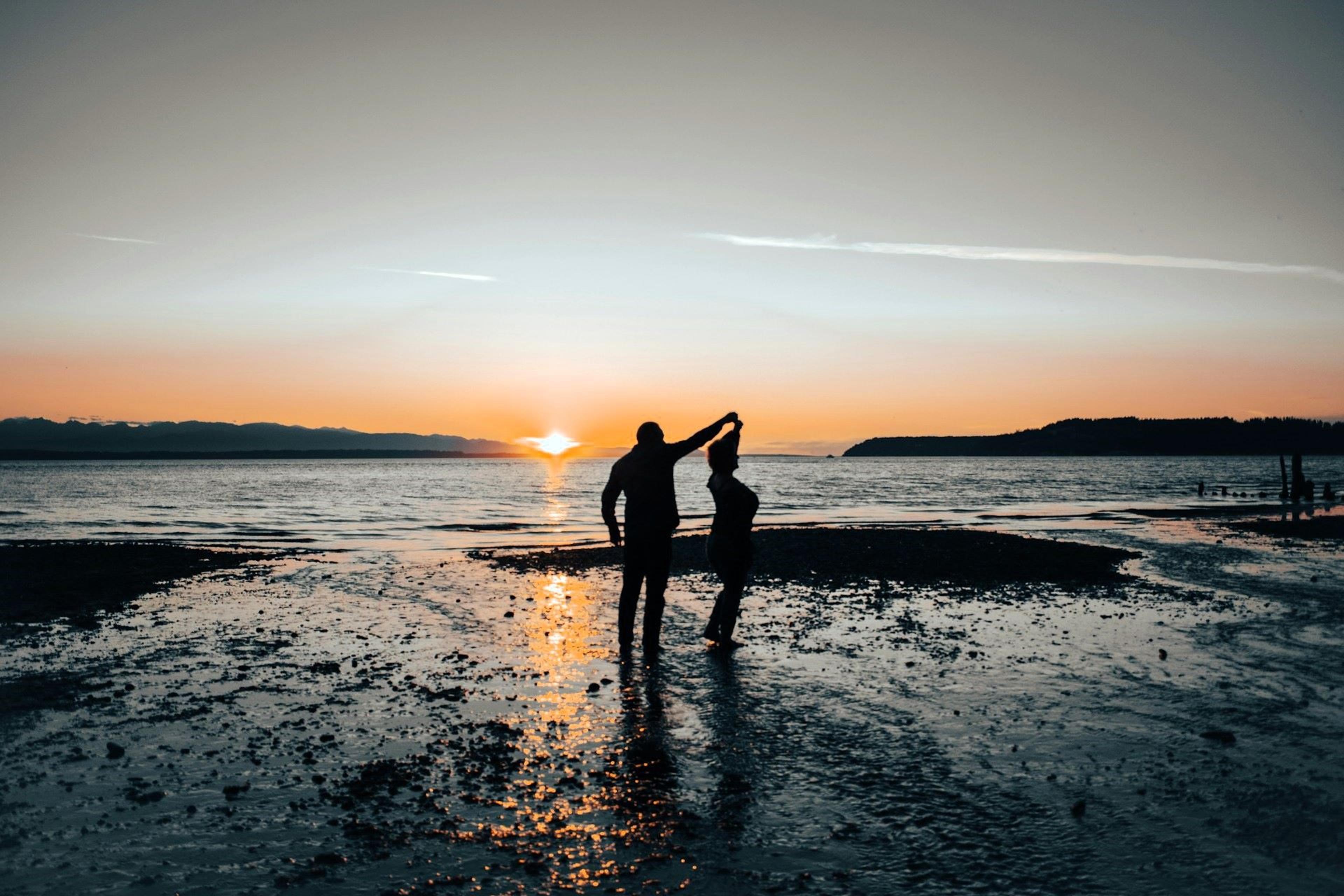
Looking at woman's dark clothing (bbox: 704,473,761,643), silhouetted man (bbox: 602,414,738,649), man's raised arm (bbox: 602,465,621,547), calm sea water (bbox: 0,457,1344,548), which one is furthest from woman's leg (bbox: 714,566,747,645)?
calm sea water (bbox: 0,457,1344,548)

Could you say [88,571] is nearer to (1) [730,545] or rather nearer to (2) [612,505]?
(2) [612,505]

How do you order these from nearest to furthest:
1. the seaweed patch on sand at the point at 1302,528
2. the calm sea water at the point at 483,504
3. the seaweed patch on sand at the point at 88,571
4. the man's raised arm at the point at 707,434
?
the man's raised arm at the point at 707,434 < the seaweed patch on sand at the point at 88,571 < the seaweed patch on sand at the point at 1302,528 < the calm sea water at the point at 483,504

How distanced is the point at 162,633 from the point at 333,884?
9354 millimetres

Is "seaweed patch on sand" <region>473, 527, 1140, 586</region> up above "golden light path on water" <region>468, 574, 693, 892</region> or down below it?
below

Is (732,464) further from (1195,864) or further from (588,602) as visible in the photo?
(1195,864)

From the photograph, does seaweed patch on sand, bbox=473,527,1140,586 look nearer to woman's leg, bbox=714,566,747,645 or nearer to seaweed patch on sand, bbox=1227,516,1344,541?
woman's leg, bbox=714,566,747,645

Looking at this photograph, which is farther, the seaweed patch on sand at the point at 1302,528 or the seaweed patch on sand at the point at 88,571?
the seaweed patch on sand at the point at 1302,528

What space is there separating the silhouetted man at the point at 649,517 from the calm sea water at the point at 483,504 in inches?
751

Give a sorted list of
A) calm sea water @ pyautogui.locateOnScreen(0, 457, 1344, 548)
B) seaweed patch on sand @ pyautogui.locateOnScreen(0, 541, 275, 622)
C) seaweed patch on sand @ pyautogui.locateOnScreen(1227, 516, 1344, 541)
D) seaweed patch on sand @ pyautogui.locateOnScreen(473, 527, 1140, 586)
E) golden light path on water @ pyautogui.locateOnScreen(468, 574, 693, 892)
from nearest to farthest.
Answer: golden light path on water @ pyautogui.locateOnScreen(468, 574, 693, 892), seaweed patch on sand @ pyautogui.locateOnScreen(0, 541, 275, 622), seaweed patch on sand @ pyautogui.locateOnScreen(473, 527, 1140, 586), seaweed patch on sand @ pyautogui.locateOnScreen(1227, 516, 1344, 541), calm sea water @ pyautogui.locateOnScreen(0, 457, 1344, 548)

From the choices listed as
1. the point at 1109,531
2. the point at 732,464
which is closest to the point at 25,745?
the point at 732,464

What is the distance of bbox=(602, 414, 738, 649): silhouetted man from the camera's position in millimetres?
9867

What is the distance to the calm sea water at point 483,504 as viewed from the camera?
34625mm

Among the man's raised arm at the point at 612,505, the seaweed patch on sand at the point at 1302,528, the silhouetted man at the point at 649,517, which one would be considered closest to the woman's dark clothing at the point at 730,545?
the silhouetted man at the point at 649,517

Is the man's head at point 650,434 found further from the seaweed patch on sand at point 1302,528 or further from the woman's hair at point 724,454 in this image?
the seaweed patch on sand at point 1302,528
